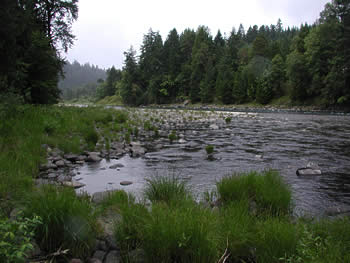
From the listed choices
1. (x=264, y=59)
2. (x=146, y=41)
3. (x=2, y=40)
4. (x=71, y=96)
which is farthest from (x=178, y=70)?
(x=71, y=96)

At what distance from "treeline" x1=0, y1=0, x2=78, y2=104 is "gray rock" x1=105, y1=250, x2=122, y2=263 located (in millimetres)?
9717

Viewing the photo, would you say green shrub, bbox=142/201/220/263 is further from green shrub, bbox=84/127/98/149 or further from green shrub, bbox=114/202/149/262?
green shrub, bbox=84/127/98/149

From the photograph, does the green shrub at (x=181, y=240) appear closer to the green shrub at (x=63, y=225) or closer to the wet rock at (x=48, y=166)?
the green shrub at (x=63, y=225)

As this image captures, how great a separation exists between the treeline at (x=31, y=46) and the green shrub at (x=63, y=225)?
8.97 meters

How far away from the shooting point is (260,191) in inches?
162

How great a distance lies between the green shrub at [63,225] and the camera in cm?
263

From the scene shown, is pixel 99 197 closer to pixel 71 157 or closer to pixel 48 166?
pixel 48 166

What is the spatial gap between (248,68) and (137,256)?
2955 inches

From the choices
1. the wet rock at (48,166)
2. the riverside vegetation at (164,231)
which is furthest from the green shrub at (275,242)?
the wet rock at (48,166)

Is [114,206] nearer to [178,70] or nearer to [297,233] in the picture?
[297,233]

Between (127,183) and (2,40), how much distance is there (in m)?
9.93

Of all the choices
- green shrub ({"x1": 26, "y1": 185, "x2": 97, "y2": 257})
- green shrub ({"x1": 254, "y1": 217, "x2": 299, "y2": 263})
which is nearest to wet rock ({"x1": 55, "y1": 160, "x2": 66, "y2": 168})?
green shrub ({"x1": 26, "y1": 185, "x2": 97, "y2": 257})

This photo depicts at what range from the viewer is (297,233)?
263 cm

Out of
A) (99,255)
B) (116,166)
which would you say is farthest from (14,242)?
(116,166)
